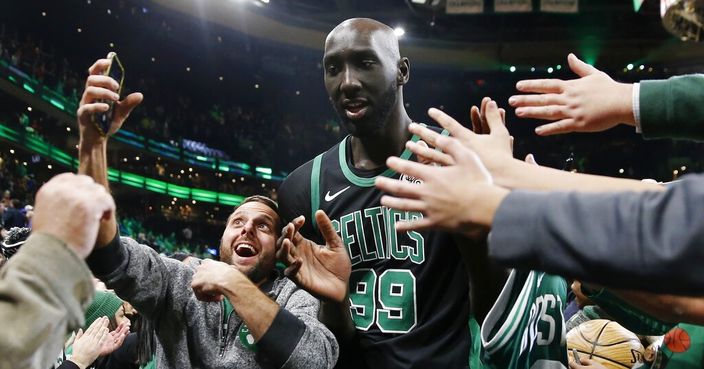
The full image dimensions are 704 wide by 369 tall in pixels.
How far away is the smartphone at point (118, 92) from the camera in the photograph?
200cm

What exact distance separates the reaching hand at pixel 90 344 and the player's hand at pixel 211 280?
1.56 m

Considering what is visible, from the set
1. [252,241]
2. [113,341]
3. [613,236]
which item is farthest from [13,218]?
[613,236]

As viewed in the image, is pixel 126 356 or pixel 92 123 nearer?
pixel 92 123

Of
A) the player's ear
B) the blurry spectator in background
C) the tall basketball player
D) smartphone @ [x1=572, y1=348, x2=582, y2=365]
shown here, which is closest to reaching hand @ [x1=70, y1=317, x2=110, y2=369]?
the tall basketball player

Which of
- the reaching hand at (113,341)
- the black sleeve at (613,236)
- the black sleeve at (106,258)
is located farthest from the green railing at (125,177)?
the black sleeve at (613,236)

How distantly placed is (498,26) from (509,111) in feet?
14.2

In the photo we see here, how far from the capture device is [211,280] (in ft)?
7.11

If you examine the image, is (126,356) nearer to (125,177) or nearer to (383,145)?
(383,145)

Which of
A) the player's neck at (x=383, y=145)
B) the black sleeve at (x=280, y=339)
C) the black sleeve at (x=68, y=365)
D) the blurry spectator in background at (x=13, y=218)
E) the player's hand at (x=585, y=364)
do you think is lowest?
the black sleeve at (x=68, y=365)

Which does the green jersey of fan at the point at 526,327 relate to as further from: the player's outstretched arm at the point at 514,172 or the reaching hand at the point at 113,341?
the reaching hand at the point at 113,341

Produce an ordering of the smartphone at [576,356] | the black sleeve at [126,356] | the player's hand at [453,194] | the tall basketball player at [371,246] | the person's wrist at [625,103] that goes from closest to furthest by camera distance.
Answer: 1. the player's hand at [453,194]
2. the person's wrist at [625,103]
3. the tall basketball player at [371,246]
4. the smartphone at [576,356]
5. the black sleeve at [126,356]

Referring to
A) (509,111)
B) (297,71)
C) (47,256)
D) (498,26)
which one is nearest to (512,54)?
(498,26)

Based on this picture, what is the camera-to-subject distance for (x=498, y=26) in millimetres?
15648

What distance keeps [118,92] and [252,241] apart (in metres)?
0.97
